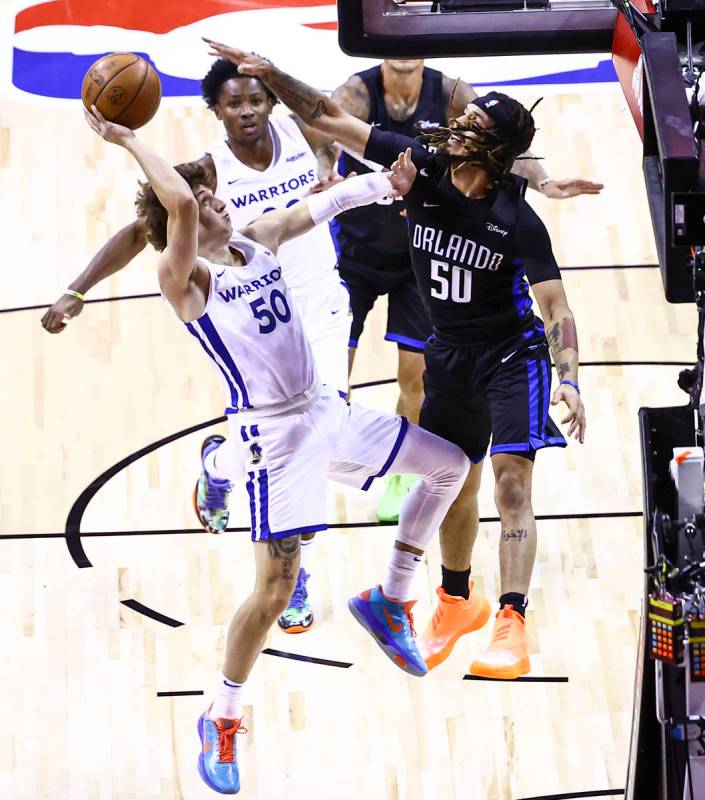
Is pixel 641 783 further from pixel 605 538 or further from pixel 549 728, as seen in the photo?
pixel 605 538

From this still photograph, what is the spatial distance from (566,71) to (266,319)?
18.0 ft

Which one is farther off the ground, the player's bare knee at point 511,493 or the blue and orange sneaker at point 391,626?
the player's bare knee at point 511,493

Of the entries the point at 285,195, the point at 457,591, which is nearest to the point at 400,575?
the point at 457,591

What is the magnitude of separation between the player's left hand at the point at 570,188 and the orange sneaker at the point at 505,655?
5.29ft

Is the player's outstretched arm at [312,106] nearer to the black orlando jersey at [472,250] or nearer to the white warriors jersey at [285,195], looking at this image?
the black orlando jersey at [472,250]

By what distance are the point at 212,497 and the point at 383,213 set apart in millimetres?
1777

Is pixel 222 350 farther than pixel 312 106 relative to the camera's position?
No

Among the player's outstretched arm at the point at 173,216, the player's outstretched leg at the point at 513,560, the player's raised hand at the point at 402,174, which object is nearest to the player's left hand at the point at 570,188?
the player's raised hand at the point at 402,174

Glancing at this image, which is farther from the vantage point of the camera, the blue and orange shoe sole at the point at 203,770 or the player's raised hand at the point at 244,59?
the blue and orange shoe sole at the point at 203,770

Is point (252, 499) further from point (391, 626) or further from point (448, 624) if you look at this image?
point (448, 624)

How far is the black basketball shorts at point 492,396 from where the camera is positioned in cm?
636

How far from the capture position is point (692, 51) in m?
5.62

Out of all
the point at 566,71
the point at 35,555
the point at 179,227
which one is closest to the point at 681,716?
the point at 179,227

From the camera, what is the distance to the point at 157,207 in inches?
242
